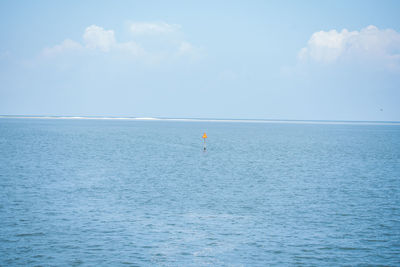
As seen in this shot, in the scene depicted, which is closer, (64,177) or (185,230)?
(185,230)

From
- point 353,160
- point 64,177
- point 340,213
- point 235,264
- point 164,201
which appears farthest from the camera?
point 353,160

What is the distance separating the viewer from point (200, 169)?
5338 cm

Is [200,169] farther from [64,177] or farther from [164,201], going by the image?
[164,201]

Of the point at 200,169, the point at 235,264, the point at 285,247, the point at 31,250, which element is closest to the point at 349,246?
the point at 285,247

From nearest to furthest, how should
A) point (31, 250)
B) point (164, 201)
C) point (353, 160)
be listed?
1. point (31, 250)
2. point (164, 201)
3. point (353, 160)

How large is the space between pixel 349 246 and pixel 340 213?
7.24 m

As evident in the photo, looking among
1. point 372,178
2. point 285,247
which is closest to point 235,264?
point 285,247

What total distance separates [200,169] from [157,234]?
30.1 meters

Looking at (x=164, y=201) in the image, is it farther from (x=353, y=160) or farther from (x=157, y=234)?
(x=353, y=160)

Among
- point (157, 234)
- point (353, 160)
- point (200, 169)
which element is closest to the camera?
point (157, 234)

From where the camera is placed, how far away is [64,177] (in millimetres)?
44250

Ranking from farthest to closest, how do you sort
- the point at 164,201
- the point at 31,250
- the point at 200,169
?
the point at 200,169, the point at 164,201, the point at 31,250

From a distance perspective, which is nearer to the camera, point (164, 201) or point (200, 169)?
point (164, 201)

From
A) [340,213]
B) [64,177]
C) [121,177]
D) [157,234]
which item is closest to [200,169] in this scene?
[121,177]
